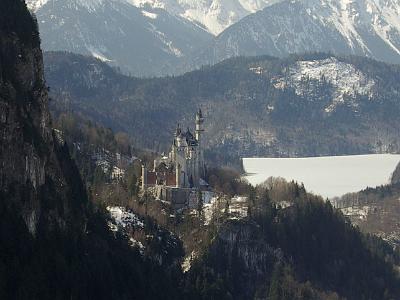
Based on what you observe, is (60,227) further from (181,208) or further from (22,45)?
(181,208)

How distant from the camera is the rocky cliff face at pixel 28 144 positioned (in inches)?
4321

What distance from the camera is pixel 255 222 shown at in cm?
19125

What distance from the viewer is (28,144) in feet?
374

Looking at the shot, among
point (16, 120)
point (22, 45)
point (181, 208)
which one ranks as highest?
point (22, 45)

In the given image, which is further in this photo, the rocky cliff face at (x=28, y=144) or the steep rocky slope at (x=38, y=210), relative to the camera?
the rocky cliff face at (x=28, y=144)

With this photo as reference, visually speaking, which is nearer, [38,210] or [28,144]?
[28,144]

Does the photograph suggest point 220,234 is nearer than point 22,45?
No

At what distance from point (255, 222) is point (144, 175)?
20.6 meters

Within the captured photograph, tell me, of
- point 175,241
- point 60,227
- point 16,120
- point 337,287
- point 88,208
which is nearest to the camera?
point 16,120

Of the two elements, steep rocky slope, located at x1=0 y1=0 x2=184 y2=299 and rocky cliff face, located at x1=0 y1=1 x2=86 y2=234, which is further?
rocky cliff face, located at x1=0 y1=1 x2=86 y2=234

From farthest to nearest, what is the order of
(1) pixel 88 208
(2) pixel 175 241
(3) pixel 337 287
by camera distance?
1. (3) pixel 337 287
2. (2) pixel 175 241
3. (1) pixel 88 208

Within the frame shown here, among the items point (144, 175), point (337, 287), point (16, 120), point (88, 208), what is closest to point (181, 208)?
point (144, 175)

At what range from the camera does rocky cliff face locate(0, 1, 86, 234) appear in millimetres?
109750

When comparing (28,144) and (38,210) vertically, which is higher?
(28,144)
